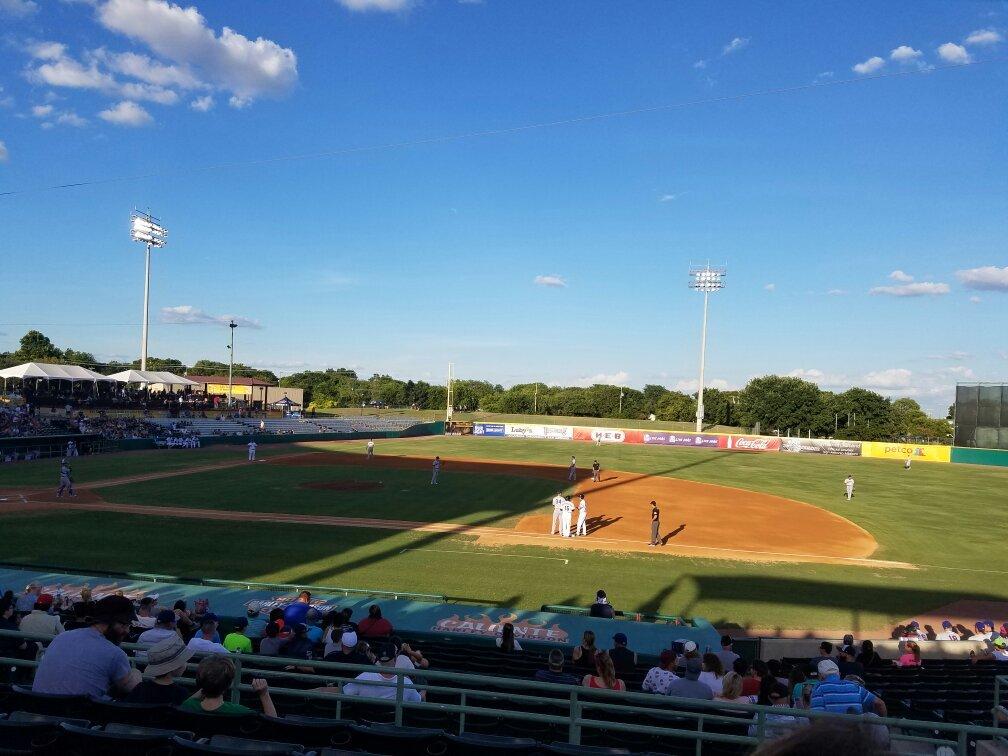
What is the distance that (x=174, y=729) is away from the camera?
4492 mm

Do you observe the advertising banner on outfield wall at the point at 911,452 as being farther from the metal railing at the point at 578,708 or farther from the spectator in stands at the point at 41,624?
the spectator in stands at the point at 41,624

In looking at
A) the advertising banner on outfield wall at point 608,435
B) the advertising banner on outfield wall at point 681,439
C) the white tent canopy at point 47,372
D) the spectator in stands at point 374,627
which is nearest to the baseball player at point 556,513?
the spectator in stands at point 374,627

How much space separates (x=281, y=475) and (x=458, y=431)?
45.3 m

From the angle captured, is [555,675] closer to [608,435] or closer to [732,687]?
[732,687]

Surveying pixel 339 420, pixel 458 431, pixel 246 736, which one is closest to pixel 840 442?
pixel 458 431

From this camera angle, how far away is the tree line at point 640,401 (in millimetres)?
104000

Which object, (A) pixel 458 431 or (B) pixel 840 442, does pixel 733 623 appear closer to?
(B) pixel 840 442

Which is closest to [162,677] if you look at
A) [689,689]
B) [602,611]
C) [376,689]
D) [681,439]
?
[376,689]

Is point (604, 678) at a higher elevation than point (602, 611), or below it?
higher

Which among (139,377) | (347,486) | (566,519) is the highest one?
(139,377)

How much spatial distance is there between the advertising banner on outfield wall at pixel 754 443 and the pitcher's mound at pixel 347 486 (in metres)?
48.2

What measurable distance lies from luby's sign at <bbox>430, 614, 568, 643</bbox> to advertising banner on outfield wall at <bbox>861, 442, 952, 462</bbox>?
210 ft

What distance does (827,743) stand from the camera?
1118 mm

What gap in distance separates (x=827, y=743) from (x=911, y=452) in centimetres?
7420
